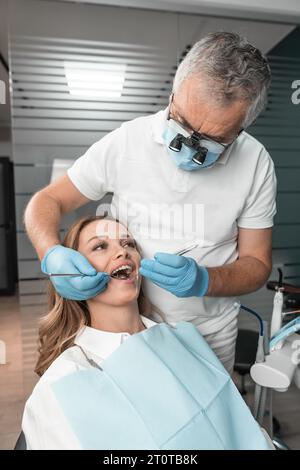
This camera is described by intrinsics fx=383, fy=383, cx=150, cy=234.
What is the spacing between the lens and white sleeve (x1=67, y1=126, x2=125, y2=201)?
52.6 inches

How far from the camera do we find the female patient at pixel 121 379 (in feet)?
3.10

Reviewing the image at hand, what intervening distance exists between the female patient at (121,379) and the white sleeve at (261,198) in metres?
0.42

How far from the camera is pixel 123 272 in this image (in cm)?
127

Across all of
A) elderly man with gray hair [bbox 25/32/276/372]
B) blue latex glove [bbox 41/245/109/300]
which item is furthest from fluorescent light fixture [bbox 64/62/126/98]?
blue latex glove [bbox 41/245/109/300]

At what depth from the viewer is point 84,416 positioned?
0.94m

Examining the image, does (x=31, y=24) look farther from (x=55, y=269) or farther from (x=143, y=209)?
(x=55, y=269)

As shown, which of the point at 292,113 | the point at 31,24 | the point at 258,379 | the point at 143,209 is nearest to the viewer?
the point at 258,379

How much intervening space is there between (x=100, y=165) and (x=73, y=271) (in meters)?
0.43

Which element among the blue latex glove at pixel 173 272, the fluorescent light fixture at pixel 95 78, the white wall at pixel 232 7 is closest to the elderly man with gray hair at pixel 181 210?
the blue latex glove at pixel 173 272

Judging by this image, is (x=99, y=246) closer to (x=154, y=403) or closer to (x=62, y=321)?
(x=62, y=321)

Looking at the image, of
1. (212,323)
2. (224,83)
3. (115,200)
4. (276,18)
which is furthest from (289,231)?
(224,83)

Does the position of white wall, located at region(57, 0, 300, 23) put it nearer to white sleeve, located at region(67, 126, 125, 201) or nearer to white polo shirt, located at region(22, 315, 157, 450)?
white sleeve, located at region(67, 126, 125, 201)

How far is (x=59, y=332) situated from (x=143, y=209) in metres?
0.51

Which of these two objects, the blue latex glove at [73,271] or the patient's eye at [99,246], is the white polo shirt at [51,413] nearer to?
the blue latex glove at [73,271]
